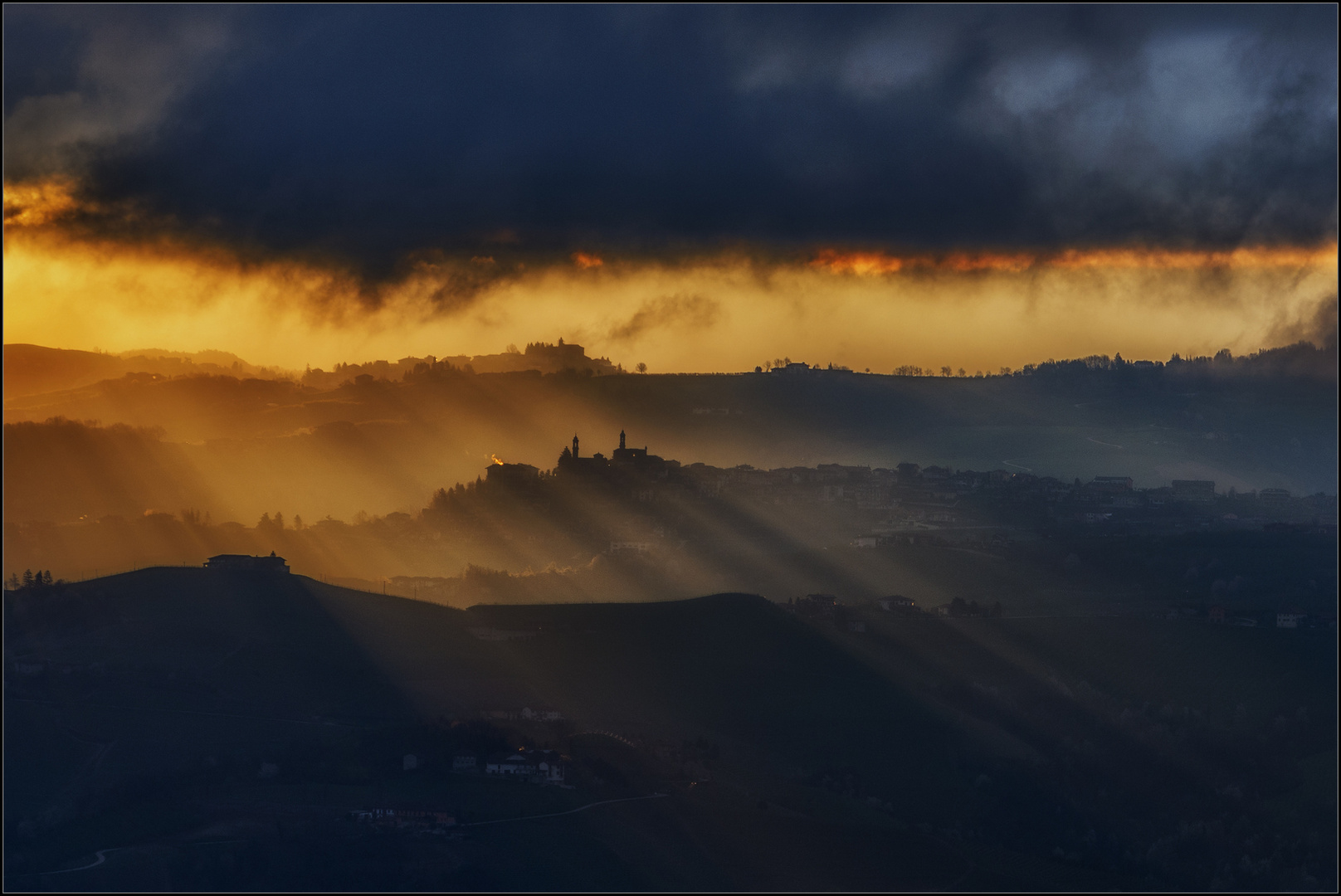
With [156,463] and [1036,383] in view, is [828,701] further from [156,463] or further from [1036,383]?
[1036,383]

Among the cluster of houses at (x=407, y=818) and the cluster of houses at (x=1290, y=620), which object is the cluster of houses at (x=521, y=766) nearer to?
the cluster of houses at (x=407, y=818)

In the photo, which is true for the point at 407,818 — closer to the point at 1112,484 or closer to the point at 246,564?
the point at 246,564

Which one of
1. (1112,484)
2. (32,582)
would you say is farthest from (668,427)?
(32,582)

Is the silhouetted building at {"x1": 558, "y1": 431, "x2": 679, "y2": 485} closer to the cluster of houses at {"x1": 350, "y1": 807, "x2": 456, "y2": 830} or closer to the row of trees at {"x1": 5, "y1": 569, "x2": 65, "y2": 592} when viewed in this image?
the row of trees at {"x1": 5, "y1": 569, "x2": 65, "y2": 592}

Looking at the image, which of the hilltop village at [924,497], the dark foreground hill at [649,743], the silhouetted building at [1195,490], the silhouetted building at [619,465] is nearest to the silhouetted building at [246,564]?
the dark foreground hill at [649,743]

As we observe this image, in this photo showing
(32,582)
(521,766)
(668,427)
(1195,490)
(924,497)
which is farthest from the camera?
(668,427)

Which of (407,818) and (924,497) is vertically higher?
(924,497)

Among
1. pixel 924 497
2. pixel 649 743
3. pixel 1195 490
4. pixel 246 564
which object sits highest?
pixel 1195 490
